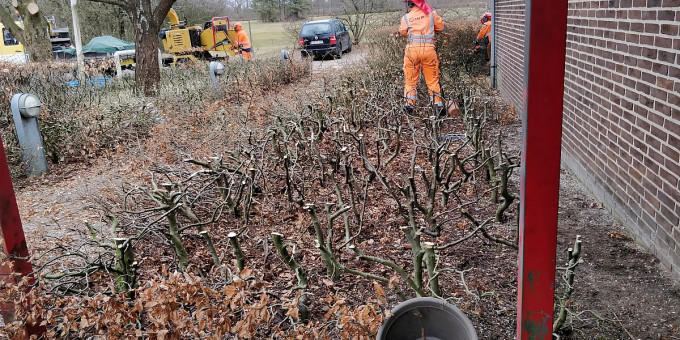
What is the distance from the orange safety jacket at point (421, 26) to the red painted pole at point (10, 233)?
271 inches

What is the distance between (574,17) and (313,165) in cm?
307

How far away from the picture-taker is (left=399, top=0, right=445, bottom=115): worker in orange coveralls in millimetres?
8797

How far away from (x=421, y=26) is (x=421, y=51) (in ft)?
1.32

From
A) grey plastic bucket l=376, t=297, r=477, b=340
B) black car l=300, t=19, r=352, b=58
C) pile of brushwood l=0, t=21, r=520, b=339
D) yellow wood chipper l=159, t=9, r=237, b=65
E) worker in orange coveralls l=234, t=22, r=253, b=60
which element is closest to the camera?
grey plastic bucket l=376, t=297, r=477, b=340

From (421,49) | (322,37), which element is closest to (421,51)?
(421,49)

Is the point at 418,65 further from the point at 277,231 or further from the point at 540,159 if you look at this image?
the point at 540,159

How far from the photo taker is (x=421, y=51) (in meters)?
8.81

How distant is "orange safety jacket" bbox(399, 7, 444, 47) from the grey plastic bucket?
22.1ft

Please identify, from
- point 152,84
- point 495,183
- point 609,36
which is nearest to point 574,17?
Result: point 609,36

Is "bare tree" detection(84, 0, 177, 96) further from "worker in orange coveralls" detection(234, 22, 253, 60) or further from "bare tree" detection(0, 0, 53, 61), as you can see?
"bare tree" detection(0, 0, 53, 61)

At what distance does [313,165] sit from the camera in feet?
18.9

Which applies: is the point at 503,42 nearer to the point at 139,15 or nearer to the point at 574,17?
the point at 574,17

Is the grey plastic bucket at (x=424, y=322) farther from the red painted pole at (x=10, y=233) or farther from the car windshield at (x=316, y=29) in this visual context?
the car windshield at (x=316, y=29)

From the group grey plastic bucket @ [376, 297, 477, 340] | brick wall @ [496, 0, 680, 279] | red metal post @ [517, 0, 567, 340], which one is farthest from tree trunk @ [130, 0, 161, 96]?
red metal post @ [517, 0, 567, 340]
